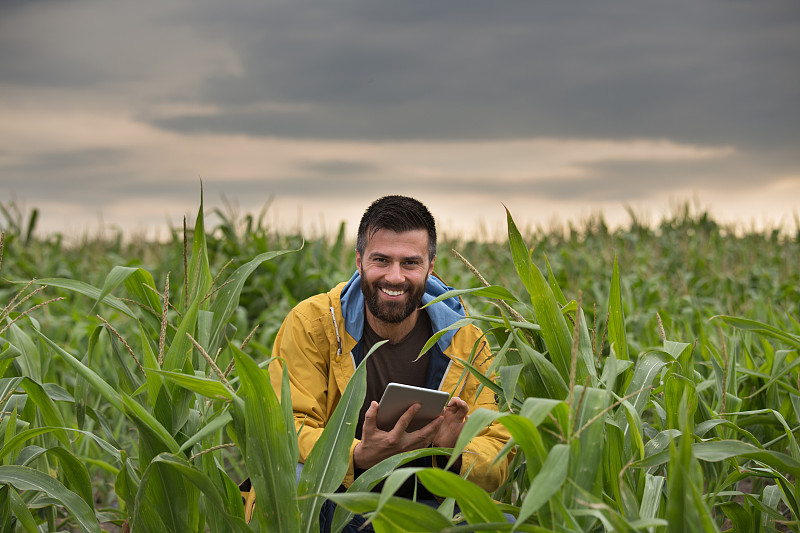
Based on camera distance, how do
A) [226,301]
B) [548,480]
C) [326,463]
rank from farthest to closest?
[226,301], [326,463], [548,480]

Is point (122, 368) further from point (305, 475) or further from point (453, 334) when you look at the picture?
point (453, 334)

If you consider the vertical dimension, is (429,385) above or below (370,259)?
below

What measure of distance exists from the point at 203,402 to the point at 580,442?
1187 millimetres

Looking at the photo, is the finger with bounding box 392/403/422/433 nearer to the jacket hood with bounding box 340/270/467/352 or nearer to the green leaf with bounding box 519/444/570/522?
the jacket hood with bounding box 340/270/467/352

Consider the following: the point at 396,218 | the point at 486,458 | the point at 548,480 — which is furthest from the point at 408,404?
the point at 548,480

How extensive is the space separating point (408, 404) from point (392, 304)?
0.59 m

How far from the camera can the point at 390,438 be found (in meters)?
2.29

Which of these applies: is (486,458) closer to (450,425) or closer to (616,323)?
(450,425)

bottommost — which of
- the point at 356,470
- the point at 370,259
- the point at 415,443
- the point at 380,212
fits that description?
the point at 356,470

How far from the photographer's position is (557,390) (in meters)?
1.82

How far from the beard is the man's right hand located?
1.87 feet

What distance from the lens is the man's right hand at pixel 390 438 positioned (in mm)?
2260

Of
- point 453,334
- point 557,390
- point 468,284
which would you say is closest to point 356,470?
point 453,334

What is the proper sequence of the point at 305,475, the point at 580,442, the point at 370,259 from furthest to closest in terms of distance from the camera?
the point at 370,259 < the point at 305,475 < the point at 580,442
